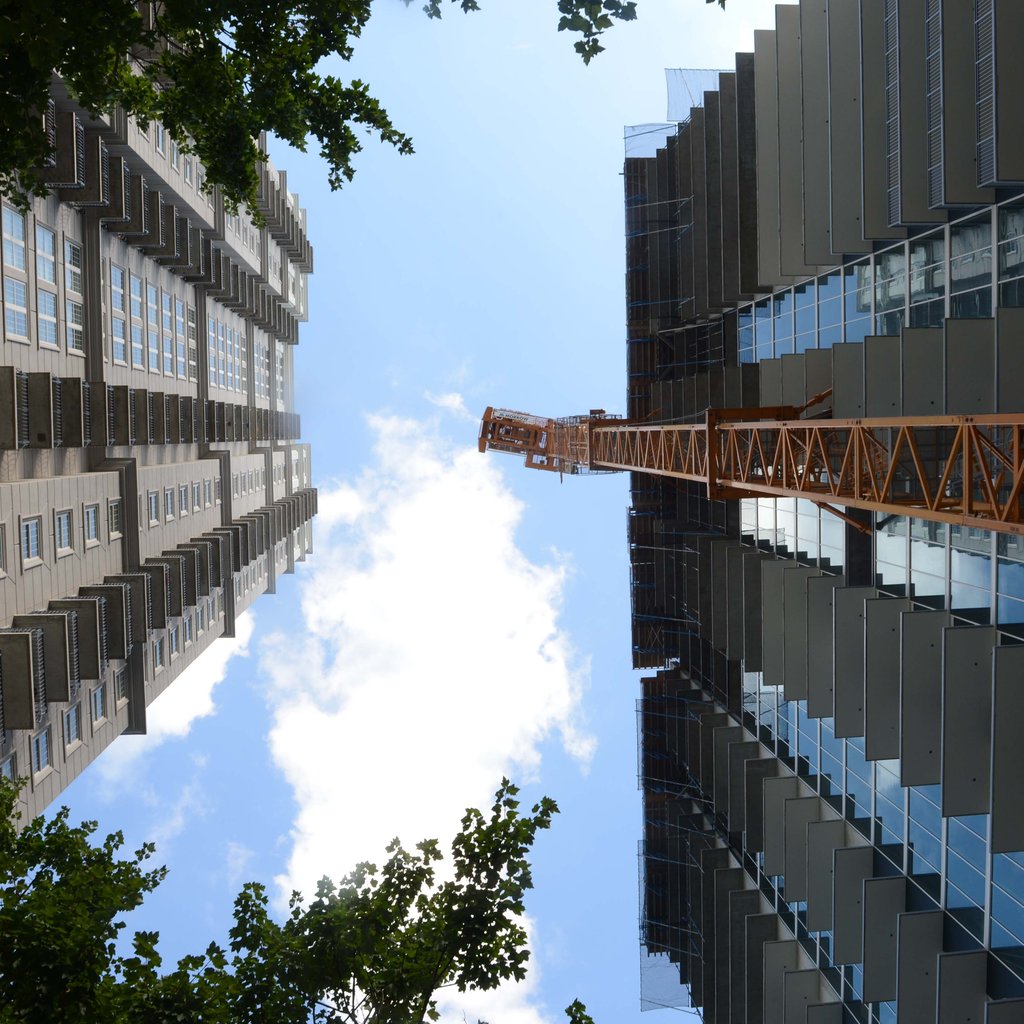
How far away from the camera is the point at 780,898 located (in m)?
29.5

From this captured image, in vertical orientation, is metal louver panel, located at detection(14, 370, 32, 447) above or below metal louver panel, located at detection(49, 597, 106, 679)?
above

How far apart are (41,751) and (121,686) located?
26.8ft

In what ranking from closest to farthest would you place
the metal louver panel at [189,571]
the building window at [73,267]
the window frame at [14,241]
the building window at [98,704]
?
the window frame at [14,241] → the building window at [73,267] → the building window at [98,704] → the metal louver panel at [189,571]

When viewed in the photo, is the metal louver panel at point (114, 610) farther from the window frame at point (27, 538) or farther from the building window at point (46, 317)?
the building window at point (46, 317)

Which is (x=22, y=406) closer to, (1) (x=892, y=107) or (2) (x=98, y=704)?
(2) (x=98, y=704)

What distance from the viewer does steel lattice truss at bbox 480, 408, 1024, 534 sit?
14195 mm

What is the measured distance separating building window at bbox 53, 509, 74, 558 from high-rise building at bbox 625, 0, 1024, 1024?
974 inches

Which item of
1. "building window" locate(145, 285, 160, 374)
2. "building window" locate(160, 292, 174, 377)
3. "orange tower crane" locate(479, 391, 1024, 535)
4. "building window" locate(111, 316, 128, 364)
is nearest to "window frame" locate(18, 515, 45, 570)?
"building window" locate(111, 316, 128, 364)

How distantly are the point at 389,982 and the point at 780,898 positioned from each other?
22491 mm

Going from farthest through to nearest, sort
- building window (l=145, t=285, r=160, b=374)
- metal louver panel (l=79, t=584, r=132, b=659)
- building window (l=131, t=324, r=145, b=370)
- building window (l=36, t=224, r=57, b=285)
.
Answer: building window (l=145, t=285, r=160, b=374) < building window (l=131, t=324, r=145, b=370) < metal louver panel (l=79, t=584, r=132, b=659) < building window (l=36, t=224, r=57, b=285)

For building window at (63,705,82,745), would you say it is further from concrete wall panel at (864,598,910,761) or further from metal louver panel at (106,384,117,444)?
concrete wall panel at (864,598,910,761)

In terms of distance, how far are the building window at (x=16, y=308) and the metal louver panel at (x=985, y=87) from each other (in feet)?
87.6

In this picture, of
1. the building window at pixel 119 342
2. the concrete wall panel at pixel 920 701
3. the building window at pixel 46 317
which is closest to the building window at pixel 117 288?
the building window at pixel 119 342

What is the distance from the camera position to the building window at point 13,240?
23922mm
